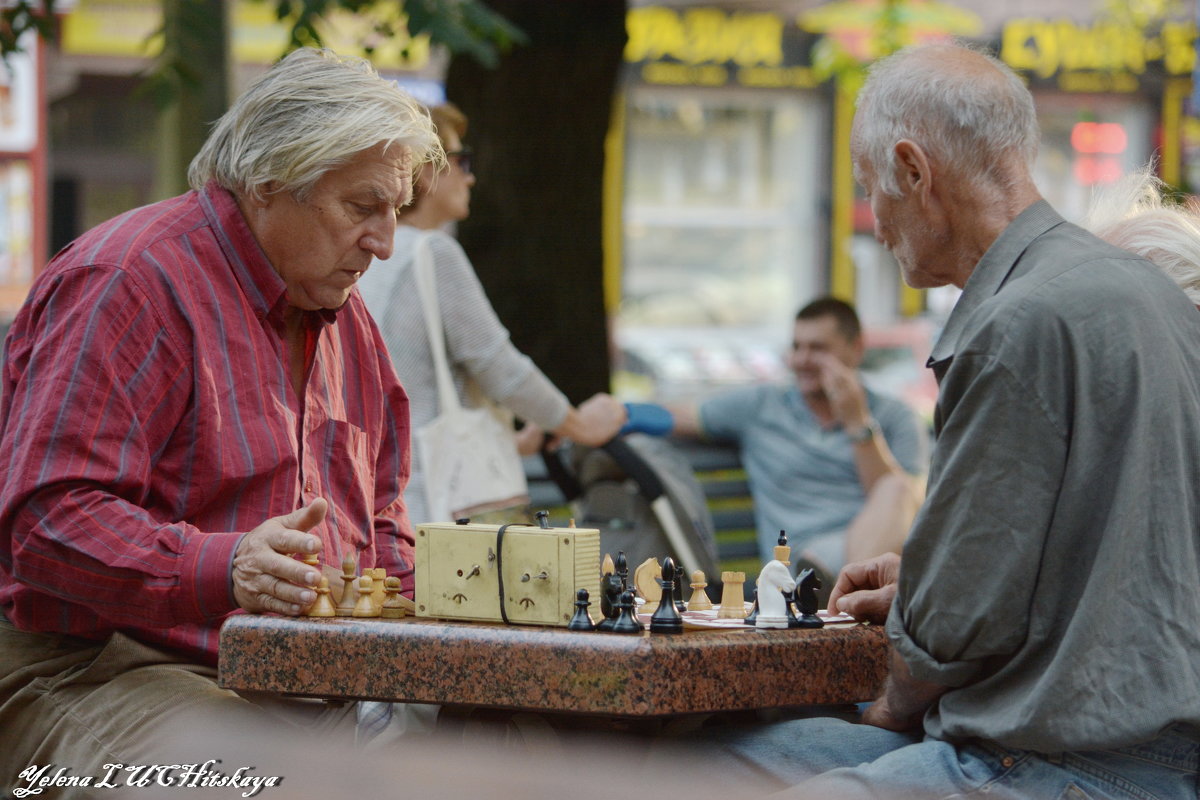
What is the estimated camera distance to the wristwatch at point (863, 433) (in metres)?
5.50

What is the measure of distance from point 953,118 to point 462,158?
8.21 feet

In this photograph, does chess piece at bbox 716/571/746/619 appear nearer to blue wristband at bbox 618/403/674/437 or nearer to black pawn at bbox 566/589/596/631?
black pawn at bbox 566/589/596/631

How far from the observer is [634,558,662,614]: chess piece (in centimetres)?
268

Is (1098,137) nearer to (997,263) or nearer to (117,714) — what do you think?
(997,263)

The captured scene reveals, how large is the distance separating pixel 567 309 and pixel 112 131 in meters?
9.40

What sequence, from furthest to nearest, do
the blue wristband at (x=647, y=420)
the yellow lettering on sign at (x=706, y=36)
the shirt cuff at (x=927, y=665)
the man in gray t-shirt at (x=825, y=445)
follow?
the yellow lettering on sign at (x=706, y=36) < the man in gray t-shirt at (x=825, y=445) < the blue wristband at (x=647, y=420) < the shirt cuff at (x=927, y=665)

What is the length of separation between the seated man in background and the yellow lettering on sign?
1007 centimetres

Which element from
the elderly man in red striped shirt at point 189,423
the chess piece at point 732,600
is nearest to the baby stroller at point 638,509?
the elderly man in red striped shirt at point 189,423

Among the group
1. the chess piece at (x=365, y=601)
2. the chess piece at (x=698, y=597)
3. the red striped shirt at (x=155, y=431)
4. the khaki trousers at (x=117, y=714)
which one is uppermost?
the red striped shirt at (x=155, y=431)

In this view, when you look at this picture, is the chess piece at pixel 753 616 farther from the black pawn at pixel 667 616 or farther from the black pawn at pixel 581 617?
the black pawn at pixel 581 617

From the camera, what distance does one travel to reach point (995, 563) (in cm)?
220

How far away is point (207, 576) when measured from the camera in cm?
248

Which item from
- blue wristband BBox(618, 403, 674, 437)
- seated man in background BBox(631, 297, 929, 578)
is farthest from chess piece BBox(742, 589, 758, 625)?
seated man in background BBox(631, 297, 929, 578)

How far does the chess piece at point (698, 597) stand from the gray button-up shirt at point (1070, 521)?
502 mm
